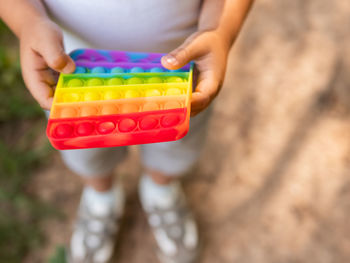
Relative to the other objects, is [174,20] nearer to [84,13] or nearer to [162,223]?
[84,13]

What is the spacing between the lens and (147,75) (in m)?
0.49

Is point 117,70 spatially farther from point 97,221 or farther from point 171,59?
point 97,221

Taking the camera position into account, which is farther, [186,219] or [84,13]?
[186,219]

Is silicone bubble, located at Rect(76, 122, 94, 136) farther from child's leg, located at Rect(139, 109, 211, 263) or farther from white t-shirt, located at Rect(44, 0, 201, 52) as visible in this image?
child's leg, located at Rect(139, 109, 211, 263)

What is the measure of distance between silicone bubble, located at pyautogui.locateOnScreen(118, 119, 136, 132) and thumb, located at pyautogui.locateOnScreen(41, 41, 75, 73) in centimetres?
10

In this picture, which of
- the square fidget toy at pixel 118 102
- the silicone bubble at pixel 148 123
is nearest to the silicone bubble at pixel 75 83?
the square fidget toy at pixel 118 102

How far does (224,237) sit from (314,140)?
1.17 ft

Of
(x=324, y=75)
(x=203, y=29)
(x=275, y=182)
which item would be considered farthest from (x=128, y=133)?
(x=324, y=75)

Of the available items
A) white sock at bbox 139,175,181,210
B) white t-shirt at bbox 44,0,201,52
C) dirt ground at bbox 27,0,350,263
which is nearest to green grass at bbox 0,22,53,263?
dirt ground at bbox 27,0,350,263

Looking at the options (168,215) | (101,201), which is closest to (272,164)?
(168,215)

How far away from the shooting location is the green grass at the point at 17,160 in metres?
0.89

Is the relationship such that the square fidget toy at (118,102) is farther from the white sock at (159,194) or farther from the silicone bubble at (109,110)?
the white sock at (159,194)

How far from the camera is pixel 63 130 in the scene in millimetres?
435

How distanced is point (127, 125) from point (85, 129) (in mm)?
48
